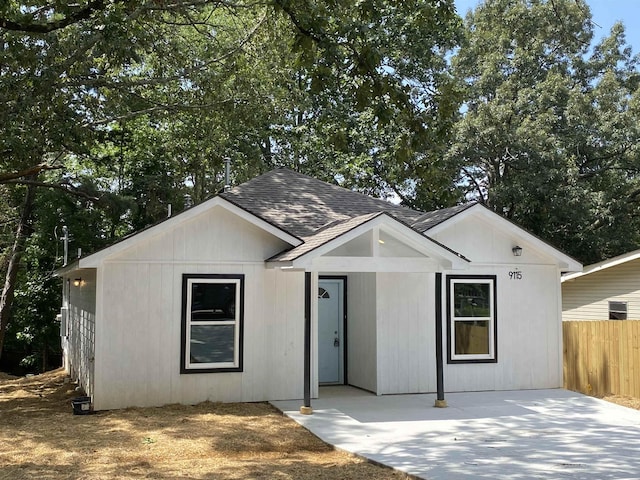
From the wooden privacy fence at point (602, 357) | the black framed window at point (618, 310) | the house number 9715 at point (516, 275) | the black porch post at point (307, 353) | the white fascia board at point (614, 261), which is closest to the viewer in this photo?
the black porch post at point (307, 353)

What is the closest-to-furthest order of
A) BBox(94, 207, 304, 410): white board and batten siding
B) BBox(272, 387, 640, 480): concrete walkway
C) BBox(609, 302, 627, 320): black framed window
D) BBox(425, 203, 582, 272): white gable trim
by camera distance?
BBox(272, 387, 640, 480): concrete walkway
BBox(94, 207, 304, 410): white board and batten siding
BBox(425, 203, 582, 272): white gable trim
BBox(609, 302, 627, 320): black framed window

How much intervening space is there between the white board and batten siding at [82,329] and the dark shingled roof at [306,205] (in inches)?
130

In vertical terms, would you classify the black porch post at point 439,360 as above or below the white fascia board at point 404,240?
below

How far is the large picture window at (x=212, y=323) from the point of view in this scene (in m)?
11.1

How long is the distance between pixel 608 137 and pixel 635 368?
50.7 ft

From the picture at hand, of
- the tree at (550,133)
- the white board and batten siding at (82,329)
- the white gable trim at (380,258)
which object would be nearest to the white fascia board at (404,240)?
the white gable trim at (380,258)

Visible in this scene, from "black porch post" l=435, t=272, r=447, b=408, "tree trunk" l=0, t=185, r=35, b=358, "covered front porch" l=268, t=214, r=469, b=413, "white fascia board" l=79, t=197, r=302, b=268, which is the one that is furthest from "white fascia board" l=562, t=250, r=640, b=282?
"tree trunk" l=0, t=185, r=35, b=358

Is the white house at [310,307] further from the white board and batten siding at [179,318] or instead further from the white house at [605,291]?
the white house at [605,291]

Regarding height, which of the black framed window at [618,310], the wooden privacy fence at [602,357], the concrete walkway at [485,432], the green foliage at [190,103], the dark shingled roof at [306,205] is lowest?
the concrete walkway at [485,432]

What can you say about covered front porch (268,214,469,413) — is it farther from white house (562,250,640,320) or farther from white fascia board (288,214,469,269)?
white house (562,250,640,320)

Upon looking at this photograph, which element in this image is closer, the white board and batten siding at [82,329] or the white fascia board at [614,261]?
the white board and batten siding at [82,329]

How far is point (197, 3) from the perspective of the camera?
38.0ft

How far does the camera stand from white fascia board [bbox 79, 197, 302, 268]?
33.9 ft

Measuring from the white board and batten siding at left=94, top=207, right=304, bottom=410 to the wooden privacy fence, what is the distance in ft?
19.0
